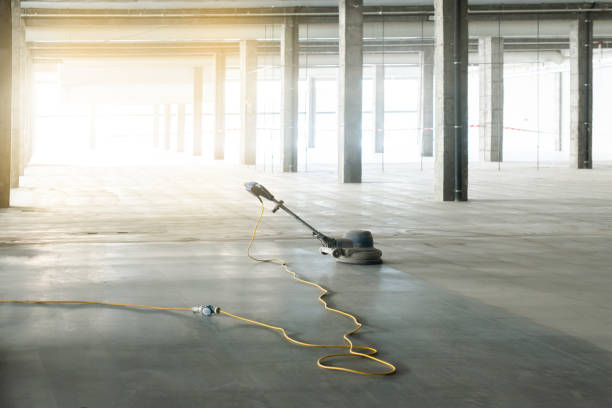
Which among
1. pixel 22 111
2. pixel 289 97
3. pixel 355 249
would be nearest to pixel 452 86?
pixel 355 249

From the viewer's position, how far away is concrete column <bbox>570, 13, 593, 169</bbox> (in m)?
34.7

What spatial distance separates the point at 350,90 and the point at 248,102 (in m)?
15.2

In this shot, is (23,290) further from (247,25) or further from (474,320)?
(247,25)

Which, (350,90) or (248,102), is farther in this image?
(248,102)

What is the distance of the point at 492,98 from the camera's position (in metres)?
42.9

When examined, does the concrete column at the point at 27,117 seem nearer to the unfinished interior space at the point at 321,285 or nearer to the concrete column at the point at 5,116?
the unfinished interior space at the point at 321,285

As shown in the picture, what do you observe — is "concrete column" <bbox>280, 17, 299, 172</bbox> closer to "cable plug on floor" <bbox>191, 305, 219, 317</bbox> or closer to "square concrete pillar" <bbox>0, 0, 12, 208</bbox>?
"square concrete pillar" <bbox>0, 0, 12, 208</bbox>

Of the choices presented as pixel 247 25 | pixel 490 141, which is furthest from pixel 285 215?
pixel 490 141

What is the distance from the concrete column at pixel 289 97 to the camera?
110 feet

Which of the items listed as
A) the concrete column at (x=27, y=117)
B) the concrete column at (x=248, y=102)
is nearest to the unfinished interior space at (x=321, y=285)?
the concrete column at (x=27, y=117)

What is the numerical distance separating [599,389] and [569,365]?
0.54m

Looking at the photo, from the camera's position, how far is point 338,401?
459cm

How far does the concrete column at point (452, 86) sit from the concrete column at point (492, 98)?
23515mm

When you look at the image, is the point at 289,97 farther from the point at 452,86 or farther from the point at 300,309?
the point at 300,309
